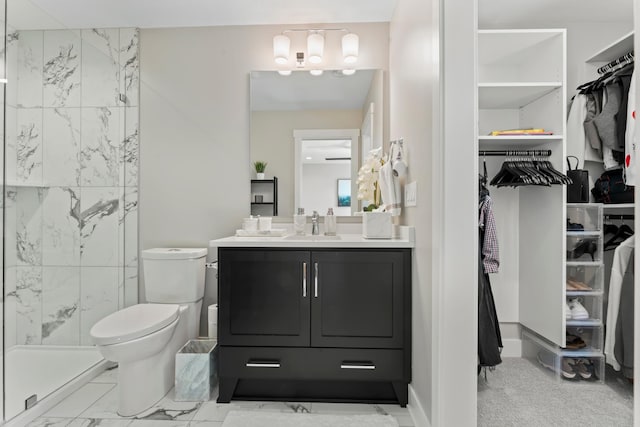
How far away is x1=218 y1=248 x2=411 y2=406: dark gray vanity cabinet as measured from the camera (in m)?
1.81

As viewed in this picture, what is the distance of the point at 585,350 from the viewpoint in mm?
2141

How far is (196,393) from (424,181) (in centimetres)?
170

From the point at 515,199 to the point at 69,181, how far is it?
315cm

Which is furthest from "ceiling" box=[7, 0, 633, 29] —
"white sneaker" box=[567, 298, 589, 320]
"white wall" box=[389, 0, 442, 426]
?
"white sneaker" box=[567, 298, 589, 320]

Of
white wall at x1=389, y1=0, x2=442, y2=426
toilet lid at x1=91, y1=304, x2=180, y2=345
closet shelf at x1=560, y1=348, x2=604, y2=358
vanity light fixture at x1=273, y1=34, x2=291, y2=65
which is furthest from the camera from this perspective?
vanity light fixture at x1=273, y1=34, x2=291, y2=65

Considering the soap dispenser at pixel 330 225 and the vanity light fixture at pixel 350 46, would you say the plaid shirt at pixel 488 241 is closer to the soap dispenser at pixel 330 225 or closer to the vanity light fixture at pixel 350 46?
the soap dispenser at pixel 330 225

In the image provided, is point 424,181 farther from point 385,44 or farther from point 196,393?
point 196,393

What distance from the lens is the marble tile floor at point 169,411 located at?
1710 millimetres

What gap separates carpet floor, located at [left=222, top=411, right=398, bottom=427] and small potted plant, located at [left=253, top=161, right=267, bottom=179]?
4.98ft

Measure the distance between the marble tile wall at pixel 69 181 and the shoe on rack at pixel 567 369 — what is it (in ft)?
9.73

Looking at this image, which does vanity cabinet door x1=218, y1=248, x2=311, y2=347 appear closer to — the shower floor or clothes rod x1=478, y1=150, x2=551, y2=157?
the shower floor

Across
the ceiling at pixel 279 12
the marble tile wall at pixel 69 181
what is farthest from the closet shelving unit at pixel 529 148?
the marble tile wall at pixel 69 181

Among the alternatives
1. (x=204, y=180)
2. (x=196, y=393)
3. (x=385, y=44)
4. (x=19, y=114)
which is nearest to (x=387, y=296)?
(x=196, y=393)

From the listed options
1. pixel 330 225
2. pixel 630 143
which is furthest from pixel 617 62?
Answer: pixel 330 225
